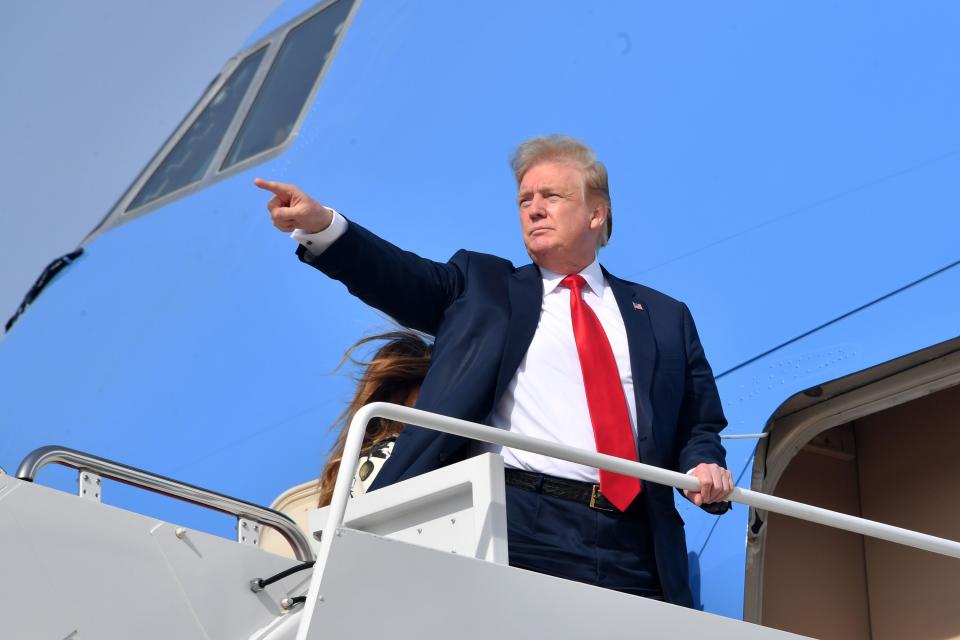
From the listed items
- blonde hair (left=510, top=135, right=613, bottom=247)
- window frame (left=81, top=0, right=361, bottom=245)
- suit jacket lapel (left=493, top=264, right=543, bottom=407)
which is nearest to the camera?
suit jacket lapel (left=493, top=264, right=543, bottom=407)

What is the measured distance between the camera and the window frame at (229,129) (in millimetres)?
8000

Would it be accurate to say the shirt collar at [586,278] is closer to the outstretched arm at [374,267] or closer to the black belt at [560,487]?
the outstretched arm at [374,267]

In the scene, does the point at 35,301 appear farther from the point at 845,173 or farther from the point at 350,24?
the point at 845,173

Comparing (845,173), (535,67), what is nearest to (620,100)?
(535,67)

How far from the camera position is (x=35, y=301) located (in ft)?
28.1

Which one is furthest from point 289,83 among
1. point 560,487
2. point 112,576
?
point 112,576

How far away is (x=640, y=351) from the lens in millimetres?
3977

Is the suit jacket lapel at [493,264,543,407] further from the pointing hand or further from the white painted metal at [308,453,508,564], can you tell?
the pointing hand

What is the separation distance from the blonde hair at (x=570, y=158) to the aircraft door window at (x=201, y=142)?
4.56 meters

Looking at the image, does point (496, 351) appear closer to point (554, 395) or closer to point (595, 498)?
point (554, 395)

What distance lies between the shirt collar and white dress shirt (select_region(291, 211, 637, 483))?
0.03 metres

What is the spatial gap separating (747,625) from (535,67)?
12.5 feet

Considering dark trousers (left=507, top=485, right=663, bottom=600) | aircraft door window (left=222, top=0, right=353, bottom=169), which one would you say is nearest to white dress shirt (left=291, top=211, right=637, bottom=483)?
dark trousers (left=507, top=485, right=663, bottom=600)

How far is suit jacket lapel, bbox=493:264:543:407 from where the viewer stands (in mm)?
3793
